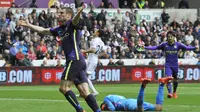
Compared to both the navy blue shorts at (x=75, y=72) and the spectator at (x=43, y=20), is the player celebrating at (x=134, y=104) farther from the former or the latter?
the spectator at (x=43, y=20)

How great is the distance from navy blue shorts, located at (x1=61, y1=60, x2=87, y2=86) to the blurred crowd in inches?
673

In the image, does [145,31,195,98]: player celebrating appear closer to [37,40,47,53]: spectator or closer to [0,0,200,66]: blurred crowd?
[0,0,200,66]: blurred crowd

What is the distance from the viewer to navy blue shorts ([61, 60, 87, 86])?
534 inches

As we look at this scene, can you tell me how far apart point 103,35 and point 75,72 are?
22.0 meters

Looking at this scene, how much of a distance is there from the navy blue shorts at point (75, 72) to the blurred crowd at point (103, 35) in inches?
673

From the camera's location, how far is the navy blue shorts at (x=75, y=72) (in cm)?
1355

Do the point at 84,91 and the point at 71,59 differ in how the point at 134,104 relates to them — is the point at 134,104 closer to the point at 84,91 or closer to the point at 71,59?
the point at 84,91

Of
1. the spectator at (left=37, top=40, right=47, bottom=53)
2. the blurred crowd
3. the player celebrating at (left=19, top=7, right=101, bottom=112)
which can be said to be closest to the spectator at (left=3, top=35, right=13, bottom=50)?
the blurred crowd

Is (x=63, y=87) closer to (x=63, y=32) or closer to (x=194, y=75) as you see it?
(x=63, y=32)

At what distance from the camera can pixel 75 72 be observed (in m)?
13.6

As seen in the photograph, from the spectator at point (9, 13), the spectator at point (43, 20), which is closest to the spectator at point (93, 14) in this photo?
the spectator at point (43, 20)

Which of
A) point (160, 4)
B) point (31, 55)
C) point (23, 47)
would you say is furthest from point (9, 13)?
point (160, 4)

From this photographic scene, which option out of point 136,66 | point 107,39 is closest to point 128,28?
point 107,39

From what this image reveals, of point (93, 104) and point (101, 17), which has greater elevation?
point (101, 17)
